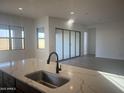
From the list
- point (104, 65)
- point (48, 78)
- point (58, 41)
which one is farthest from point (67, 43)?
point (48, 78)

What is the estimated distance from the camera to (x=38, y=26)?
21.0 ft

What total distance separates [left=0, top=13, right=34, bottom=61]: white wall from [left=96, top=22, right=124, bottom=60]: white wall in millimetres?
5200

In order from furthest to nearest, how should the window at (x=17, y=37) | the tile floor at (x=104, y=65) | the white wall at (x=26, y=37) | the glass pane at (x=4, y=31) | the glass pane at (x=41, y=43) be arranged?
the glass pane at (x=41, y=43) < the window at (x=17, y=37) < the white wall at (x=26, y=37) < the glass pane at (x=4, y=31) < the tile floor at (x=104, y=65)

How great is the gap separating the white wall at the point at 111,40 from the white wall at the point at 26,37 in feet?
17.1

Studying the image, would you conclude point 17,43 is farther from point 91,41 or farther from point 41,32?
point 91,41

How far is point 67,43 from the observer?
742cm

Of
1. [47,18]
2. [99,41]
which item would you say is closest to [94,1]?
[47,18]

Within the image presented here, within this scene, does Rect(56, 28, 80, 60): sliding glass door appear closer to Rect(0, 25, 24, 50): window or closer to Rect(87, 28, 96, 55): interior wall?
Rect(87, 28, 96, 55): interior wall

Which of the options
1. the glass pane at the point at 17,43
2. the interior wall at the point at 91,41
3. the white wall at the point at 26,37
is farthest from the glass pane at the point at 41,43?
the interior wall at the point at 91,41

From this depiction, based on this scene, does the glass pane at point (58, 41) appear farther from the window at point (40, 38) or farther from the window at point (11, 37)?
the window at point (11, 37)

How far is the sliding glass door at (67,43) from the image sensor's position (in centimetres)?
670

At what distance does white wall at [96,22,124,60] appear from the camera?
23.6 feet

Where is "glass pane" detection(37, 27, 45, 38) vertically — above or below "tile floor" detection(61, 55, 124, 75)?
above

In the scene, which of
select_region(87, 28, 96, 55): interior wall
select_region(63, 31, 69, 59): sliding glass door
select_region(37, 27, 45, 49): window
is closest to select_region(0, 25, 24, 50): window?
select_region(37, 27, 45, 49): window
